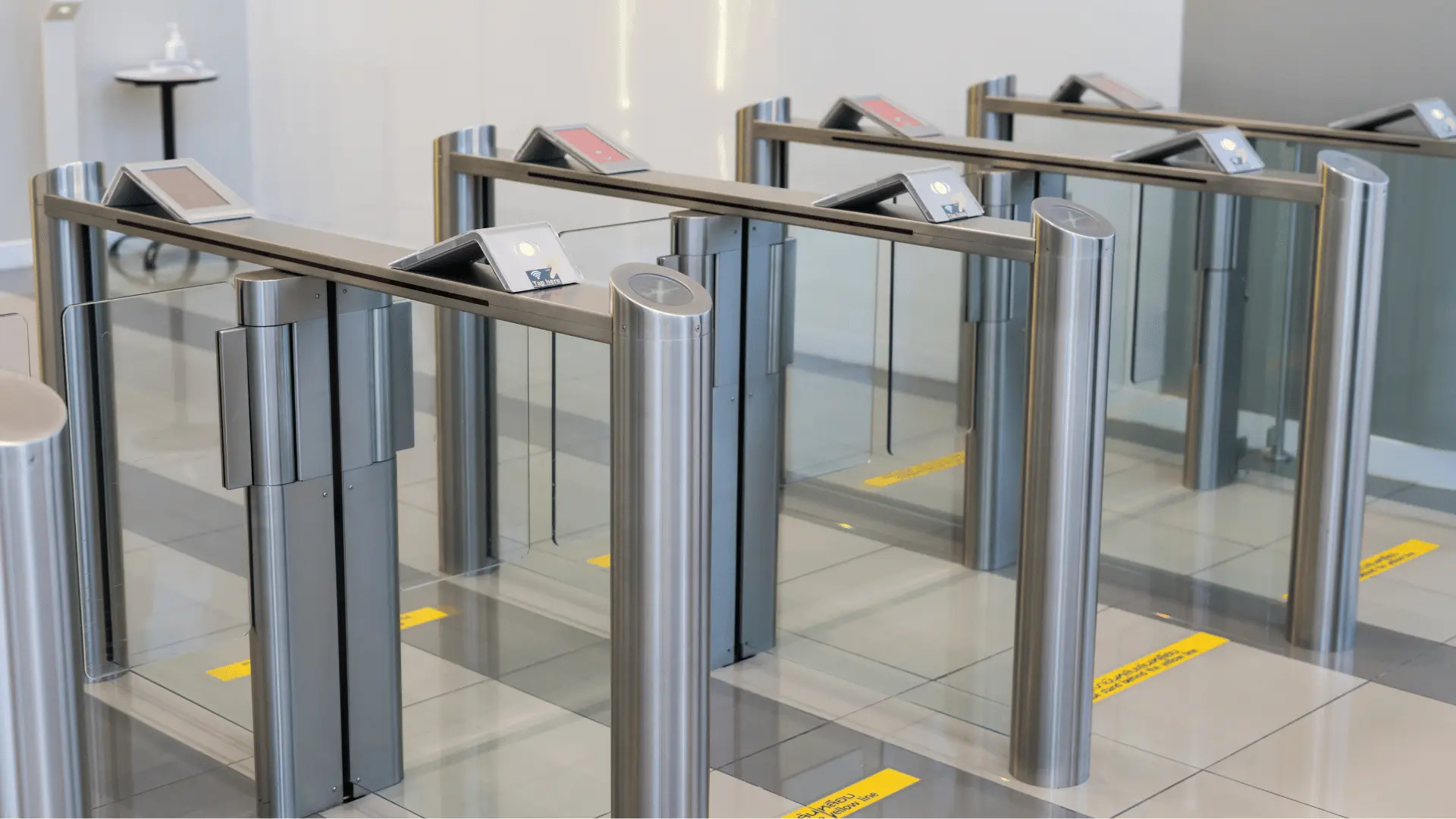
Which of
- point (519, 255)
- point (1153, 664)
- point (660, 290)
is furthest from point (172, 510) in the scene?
point (1153, 664)

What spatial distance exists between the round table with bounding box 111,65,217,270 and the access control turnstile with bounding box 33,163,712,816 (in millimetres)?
3803

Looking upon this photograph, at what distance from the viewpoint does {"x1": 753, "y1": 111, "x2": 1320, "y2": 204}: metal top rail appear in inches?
122

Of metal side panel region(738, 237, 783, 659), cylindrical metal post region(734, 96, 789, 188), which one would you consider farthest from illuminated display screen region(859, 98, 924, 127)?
metal side panel region(738, 237, 783, 659)

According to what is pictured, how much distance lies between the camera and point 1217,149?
3.18 metres

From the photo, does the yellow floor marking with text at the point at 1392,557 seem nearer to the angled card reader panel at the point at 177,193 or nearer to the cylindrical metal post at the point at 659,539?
the cylindrical metal post at the point at 659,539

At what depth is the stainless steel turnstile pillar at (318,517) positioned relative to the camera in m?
2.31

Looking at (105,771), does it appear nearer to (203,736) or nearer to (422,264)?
(203,736)

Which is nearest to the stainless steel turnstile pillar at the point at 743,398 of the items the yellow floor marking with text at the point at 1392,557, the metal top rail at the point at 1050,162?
the metal top rail at the point at 1050,162

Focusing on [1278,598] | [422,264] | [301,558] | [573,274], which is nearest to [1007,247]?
[573,274]

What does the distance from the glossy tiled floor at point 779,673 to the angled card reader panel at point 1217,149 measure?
2.48ft

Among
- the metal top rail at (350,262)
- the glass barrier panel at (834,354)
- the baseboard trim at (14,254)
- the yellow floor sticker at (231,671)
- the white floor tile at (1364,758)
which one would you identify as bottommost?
the white floor tile at (1364,758)

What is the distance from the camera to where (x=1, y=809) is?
1.43 m

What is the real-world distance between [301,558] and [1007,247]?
1.19 m

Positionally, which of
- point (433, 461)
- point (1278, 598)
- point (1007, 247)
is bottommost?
point (1278, 598)
